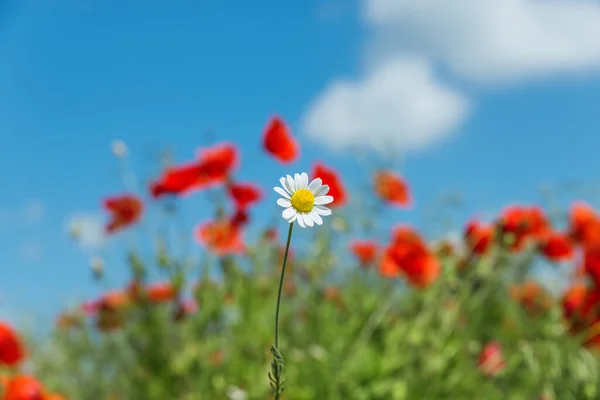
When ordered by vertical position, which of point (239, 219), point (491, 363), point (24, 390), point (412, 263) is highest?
point (239, 219)

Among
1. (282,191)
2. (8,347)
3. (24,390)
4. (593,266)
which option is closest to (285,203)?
(282,191)

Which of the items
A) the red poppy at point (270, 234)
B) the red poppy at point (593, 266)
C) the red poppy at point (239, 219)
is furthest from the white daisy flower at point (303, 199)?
the red poppy at point (270, 234)

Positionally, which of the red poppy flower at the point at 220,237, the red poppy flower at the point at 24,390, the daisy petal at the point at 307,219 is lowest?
the daisy petal at the point at 307,219

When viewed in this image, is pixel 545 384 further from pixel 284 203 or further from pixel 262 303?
pixel 284 203

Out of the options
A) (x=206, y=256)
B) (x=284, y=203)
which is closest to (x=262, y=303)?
(x=206, y=256)

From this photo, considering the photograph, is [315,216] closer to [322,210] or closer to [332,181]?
[322,210]

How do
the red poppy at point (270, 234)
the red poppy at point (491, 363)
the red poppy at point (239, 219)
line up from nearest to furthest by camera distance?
the red poppy at point (491, 363), the red poppy at point (239, 219), the red poppy at point (270, 234)

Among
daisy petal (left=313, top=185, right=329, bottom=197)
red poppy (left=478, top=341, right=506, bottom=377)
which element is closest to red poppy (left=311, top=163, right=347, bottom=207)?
red poppy (left=478, top=341, right=506, bottom=377)

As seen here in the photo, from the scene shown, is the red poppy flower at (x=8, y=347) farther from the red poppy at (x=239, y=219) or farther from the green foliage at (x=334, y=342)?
the red poppy at (x=239, y=219)
